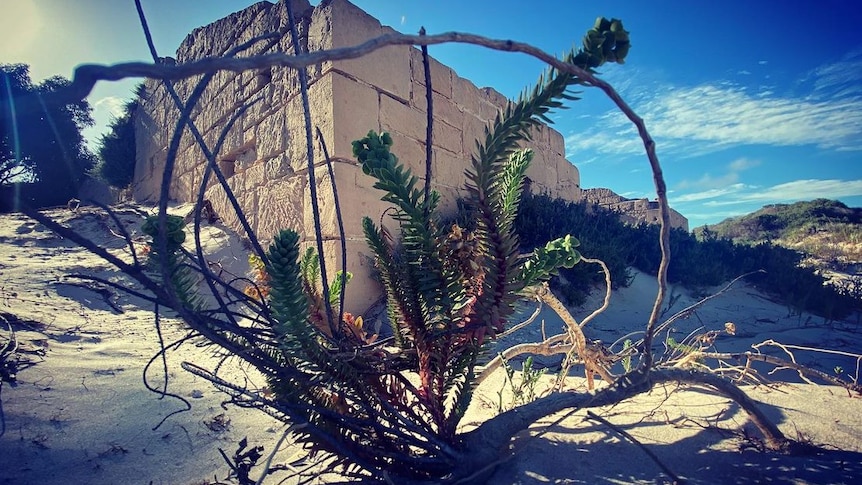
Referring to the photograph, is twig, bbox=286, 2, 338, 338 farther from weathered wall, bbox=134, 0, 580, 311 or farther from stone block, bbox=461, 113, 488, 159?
stone block, bbox=461, 113, 488, 159

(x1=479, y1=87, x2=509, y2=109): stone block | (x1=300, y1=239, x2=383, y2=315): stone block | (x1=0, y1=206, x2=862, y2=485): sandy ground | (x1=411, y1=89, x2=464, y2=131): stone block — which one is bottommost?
(x1=0, y1=206, x2=862, y2=485): sandy ground

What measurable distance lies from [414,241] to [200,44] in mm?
6862

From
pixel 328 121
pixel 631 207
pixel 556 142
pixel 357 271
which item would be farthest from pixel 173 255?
pixel 631 207

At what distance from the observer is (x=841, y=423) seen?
1.57 meters

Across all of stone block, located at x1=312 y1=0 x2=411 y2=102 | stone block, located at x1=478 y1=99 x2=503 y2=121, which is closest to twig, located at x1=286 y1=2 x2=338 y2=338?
stone block, located at x1=312 y1=0 x2=411 y2=102

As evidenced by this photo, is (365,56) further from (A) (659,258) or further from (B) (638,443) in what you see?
(A) (659,258)

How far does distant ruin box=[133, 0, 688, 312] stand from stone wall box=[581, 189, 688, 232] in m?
8.13

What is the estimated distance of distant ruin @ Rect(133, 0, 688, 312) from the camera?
402cm

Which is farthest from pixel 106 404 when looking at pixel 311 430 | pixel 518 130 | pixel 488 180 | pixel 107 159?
pixel 107 159

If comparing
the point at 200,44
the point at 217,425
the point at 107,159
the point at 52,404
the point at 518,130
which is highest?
the point at 200,44

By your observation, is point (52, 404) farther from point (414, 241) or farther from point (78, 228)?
point (78, 228)

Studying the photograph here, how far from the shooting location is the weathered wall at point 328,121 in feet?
13.2

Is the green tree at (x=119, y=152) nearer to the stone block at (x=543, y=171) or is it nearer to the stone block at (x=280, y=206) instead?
the stone block at (x=280, y=206)

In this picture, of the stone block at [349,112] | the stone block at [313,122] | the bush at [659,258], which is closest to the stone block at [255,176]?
the stone block at [313,122]
